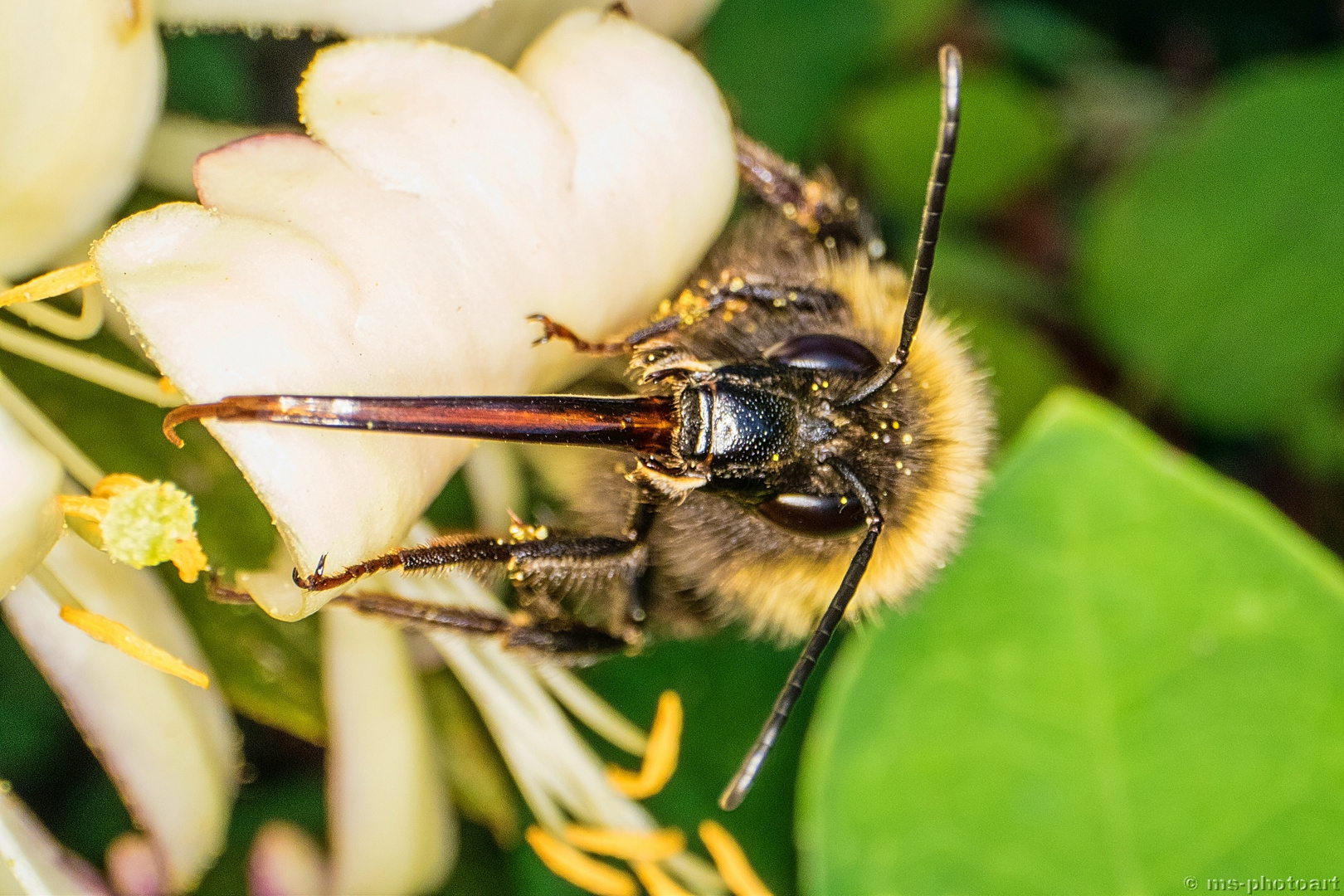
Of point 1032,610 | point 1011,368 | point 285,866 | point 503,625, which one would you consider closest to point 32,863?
point 285,866

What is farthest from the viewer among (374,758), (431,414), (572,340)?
(374,758)

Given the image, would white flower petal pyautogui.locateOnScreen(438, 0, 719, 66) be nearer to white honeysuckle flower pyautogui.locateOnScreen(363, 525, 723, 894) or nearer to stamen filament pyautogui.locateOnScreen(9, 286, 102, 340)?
stamen filament pyautogui.locateOnScreen(9, 286, 102, 340)

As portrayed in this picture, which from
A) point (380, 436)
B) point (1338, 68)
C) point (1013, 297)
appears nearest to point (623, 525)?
point (380, 436)

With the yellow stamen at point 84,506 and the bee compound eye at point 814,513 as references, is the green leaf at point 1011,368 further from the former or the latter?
the yellow stamen at point 84,506

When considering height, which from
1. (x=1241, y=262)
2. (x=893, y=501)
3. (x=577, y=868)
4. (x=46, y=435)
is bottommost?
(x=1241, y=262)

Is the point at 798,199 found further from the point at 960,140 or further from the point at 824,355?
the point at 960,140

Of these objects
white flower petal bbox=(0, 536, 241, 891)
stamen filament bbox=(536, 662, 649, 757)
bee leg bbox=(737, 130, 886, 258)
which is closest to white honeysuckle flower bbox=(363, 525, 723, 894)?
stamen filament bbox=(536, 662, 649, 757)
